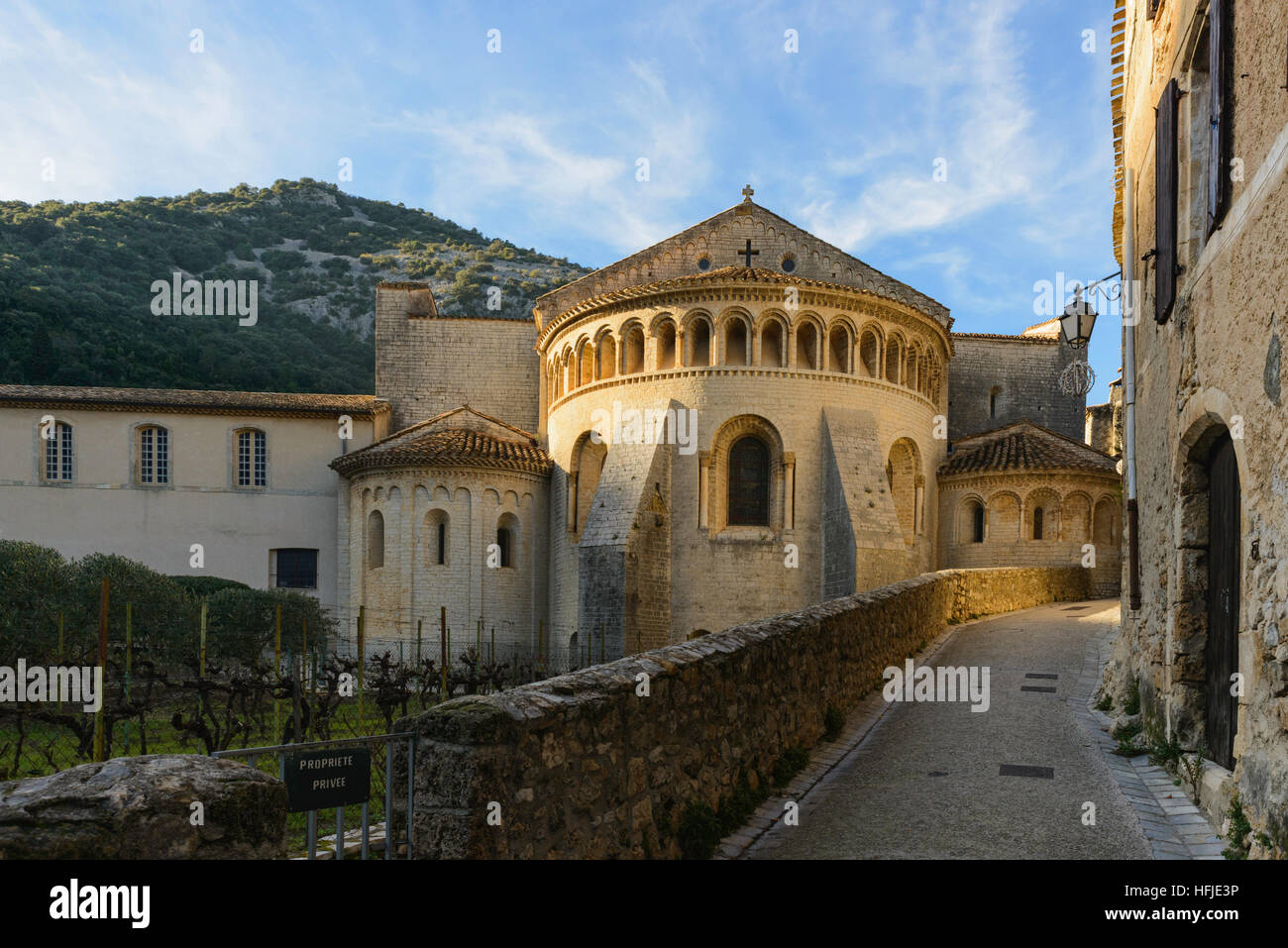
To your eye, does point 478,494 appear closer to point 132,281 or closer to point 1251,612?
point 1251,612

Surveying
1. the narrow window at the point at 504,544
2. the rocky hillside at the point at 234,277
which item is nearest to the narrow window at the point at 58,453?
the narrow window at the point at 504,544

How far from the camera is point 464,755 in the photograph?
15.1ft

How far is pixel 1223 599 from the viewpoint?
7.87m

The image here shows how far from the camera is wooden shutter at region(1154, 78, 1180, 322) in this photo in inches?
349

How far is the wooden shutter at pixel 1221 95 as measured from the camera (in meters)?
6.92

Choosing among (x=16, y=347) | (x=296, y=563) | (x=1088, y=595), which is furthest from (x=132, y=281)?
(x=1088, y=595)

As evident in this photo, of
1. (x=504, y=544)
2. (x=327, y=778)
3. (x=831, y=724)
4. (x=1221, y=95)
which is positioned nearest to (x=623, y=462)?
(x=504, y=544)

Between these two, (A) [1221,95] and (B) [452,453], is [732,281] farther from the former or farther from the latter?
(A) [1221,95]

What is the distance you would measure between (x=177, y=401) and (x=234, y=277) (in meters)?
52.3

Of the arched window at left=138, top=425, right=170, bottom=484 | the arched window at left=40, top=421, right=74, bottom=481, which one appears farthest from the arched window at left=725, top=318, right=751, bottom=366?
the arched window at left=40, top=421, right=74, bottom=481

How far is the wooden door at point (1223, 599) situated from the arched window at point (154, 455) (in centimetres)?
3097

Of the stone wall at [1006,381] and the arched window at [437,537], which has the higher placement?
the stone wall at [1006,381]

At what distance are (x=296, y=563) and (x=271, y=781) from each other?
29.7m

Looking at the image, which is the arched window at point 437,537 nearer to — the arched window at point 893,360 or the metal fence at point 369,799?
the arched window at point 893,360
